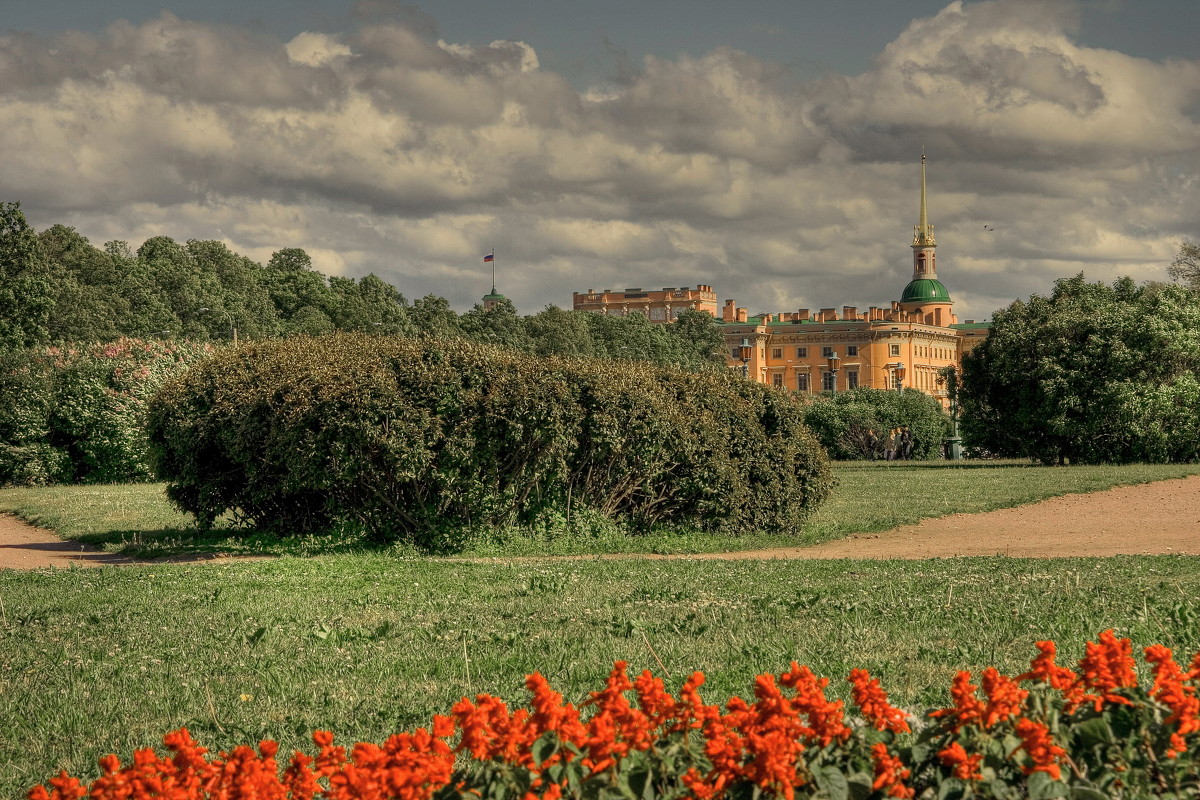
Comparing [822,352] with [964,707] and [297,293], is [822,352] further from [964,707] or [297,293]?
[964,707]

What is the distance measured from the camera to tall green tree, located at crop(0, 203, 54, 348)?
47500 millimetres

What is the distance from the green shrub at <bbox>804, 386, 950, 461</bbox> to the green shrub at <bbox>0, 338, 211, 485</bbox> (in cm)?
2687

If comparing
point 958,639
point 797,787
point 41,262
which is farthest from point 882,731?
point 41,262

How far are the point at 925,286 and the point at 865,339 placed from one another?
860 inches

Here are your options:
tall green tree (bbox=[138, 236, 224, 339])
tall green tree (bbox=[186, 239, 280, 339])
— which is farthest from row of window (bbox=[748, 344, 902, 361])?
tall green tree (bbox=[138, 236, 224, 339])

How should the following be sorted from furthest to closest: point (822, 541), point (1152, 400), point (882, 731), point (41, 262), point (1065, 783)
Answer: point (41, 262), point (1152, 400), point (822, 541), point (882, 731), point (1065, 783)

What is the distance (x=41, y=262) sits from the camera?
4966 centimetres

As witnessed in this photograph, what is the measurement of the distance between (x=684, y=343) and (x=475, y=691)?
107742 mm

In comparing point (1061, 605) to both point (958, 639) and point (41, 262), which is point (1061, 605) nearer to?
point (958, 639)

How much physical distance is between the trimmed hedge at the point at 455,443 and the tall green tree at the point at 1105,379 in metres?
23.2

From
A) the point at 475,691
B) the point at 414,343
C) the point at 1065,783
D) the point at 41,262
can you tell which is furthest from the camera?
the point at 41,262

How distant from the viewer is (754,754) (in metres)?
3.05

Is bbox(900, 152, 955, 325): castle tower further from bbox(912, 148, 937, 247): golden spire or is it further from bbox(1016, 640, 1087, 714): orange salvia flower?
bbox(1016, 640, 1087, 714): orange salvia flower

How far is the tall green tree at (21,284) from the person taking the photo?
47.5 metres
